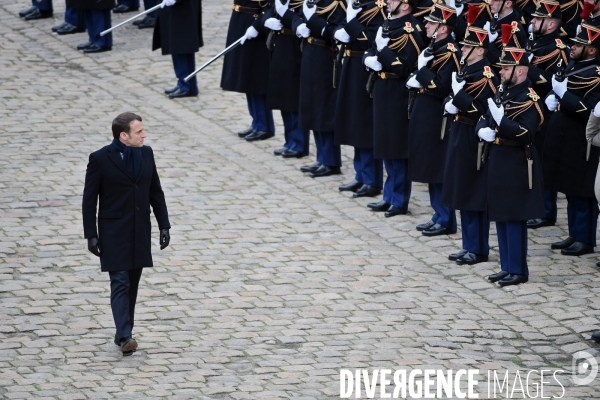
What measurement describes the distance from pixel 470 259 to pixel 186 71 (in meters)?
5.86

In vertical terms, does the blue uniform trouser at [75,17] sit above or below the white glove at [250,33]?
below

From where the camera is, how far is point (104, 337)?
8.37m

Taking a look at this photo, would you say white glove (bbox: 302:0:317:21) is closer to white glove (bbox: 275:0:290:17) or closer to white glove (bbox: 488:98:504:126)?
white glove (bbox: 275:0:290:17)

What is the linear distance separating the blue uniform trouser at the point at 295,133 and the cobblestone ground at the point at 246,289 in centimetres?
18

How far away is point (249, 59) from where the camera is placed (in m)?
13.2

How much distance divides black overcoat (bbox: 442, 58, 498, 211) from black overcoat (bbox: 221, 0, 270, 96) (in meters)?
3.65

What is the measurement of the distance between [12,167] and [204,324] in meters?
4.40

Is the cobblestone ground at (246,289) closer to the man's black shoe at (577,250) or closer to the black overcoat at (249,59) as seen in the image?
the man's black shoe at (577,250)

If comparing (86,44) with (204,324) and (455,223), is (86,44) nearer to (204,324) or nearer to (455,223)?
(455,223)

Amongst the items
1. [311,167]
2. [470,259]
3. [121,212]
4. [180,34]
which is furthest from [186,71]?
[121,212]

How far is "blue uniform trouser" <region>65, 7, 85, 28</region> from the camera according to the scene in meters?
17.1

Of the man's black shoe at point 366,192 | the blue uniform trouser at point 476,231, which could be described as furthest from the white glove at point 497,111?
the man's black shoe at point 366,192

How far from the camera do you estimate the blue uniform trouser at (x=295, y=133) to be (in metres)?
12.8

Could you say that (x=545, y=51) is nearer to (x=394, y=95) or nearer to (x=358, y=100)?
(x=394, y=95)
